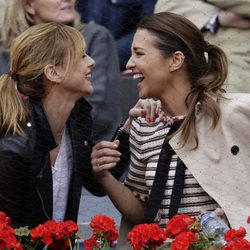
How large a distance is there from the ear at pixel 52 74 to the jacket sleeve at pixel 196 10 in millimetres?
946

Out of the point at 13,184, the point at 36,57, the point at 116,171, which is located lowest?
the point at 116,171

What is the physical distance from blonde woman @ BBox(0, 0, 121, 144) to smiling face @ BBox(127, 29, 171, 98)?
837 millimetres

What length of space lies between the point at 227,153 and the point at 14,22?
1419mm

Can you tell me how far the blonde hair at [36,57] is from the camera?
4496 millimetres

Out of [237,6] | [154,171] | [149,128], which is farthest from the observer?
[237,6]

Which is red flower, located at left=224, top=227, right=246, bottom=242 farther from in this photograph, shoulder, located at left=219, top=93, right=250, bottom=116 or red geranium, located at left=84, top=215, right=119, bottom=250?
shoulder, located at left=219, top=93, right=250, bottom=116

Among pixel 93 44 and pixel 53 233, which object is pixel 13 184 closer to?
pixel 53 233

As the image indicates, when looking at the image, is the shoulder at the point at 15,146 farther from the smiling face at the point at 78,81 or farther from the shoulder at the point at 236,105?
the shoulder at the point at 236,105

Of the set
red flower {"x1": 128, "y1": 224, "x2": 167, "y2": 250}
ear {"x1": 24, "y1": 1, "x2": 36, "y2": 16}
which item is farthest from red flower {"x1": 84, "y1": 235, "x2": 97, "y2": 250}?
ear {"x1": 24, "y1": 1, "x2": 36, "y2": 16}

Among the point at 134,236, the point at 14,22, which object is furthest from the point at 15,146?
the point at 14,22

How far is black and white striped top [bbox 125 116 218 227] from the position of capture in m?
4.42

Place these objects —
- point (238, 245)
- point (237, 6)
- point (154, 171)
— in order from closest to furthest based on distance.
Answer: point (238, 245)
point (154, 171)
point (237, 6)

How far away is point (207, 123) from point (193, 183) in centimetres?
24

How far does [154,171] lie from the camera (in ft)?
14.7
